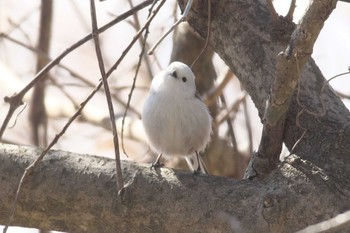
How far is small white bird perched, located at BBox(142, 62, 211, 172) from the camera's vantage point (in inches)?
89.8

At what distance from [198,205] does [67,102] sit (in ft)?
6.82

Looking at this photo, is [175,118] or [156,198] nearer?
[156,198]

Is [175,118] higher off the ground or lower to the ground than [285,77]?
higher

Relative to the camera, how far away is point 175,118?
2283 millimetres

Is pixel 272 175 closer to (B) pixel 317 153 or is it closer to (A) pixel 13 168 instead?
(B) pixel 317 153

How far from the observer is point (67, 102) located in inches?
138

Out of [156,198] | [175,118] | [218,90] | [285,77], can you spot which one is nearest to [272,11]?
[285,77]

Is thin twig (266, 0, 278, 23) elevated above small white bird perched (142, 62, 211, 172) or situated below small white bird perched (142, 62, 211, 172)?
below

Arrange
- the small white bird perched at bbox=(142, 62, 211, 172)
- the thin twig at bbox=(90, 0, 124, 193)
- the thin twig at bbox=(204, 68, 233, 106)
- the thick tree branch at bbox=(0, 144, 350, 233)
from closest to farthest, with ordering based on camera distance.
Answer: the thin twig at bbox=(90, 0, 124, 193), the thick tree branch at bbox=(0, 144, 350, 233), the small white bird perched at bbox=(142, 62, 211, 172), the thin twig at bbox=(204, 68, 233, 106)

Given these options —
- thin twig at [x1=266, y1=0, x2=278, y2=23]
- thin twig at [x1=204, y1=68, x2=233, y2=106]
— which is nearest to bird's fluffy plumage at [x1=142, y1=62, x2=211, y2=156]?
thin twig at [x1=204, y1=68, x2=233, y2=106]

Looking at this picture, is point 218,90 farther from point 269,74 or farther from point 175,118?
point 269,74

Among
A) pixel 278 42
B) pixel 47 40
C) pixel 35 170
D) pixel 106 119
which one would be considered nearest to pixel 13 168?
pixel 35 170

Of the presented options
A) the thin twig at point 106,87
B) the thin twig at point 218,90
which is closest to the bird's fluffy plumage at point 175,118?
the thin twig at point 218,90

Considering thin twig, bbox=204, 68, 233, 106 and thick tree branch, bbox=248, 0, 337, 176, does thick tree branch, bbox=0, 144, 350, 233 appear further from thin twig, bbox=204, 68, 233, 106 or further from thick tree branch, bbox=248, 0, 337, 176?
thin twig, bbox=204, 68, 233, 106
